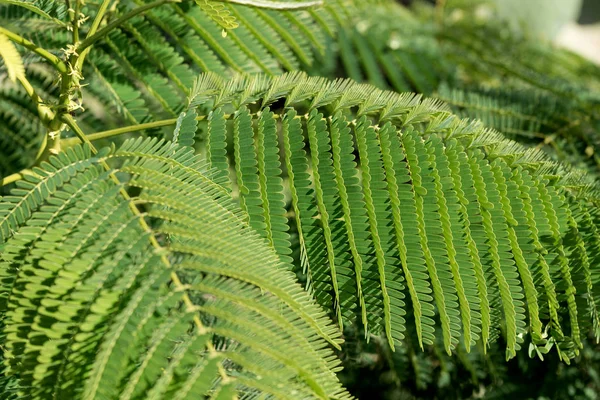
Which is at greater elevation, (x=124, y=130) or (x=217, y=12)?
(x=217, y=12)

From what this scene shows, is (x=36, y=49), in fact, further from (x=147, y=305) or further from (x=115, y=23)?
(x=147, y=305)

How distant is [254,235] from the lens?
3.08ft

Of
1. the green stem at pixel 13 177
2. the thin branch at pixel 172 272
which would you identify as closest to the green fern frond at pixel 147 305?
the thin branch at pixel 172 272

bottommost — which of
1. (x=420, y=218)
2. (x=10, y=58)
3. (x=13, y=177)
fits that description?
(x=420, y=218)

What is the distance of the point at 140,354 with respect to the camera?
0.75 m

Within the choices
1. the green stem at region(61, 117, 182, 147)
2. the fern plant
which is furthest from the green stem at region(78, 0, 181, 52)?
the green stem at region(61, 117, 182, 147)

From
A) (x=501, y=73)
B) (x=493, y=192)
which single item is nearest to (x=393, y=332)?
(x=493, y=192)

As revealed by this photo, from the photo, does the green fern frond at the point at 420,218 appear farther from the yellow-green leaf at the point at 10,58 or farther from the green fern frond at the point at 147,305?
the yellow-green leaf at the point at 10,58

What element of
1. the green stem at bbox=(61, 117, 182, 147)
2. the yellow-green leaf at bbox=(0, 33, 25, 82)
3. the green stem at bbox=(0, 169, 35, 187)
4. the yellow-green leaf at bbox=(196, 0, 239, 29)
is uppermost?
the yellow-green leaf at bbox=(196, 0, 239, 29)

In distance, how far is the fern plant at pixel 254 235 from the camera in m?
0.75

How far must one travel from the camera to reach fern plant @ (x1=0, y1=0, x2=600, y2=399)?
75 cm

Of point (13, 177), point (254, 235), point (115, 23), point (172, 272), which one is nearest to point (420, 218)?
point (254, 235)

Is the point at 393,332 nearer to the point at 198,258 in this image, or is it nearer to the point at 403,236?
the point at 403,236

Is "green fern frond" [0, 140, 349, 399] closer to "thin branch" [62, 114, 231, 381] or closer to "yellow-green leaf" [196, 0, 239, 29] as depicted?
"thin branch" [62, 114, 231, 381]
